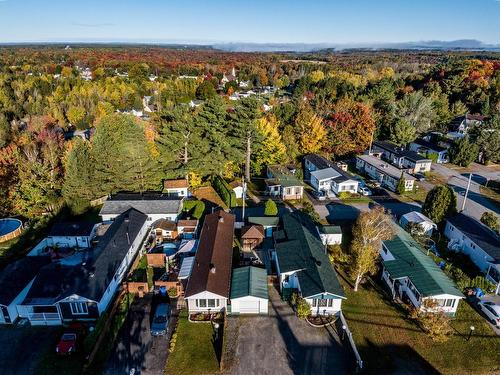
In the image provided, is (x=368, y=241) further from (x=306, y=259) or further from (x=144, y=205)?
(x=144, y=205)

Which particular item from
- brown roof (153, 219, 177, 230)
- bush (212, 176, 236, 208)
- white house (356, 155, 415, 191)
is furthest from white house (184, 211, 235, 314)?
white house (356, 155, 415, 191)

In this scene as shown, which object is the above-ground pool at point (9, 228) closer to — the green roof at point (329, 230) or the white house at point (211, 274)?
the white house at point (211, 274)

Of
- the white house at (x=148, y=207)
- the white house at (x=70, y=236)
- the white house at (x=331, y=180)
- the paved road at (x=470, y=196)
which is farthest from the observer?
the white house at (x=331, y=180)

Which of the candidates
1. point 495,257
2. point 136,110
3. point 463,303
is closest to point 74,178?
point 463,303

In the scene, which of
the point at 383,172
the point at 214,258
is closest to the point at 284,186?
the point at 383,172

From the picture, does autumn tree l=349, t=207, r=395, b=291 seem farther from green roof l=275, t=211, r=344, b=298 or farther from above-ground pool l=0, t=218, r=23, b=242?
above-ground pool l=0, t=218, r=23, b=242

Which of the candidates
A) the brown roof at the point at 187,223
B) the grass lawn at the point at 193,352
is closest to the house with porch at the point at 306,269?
the grass lawn at the point at 193,352
